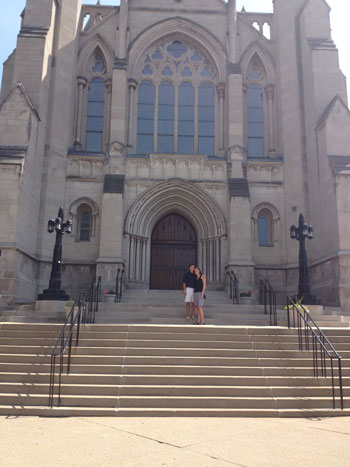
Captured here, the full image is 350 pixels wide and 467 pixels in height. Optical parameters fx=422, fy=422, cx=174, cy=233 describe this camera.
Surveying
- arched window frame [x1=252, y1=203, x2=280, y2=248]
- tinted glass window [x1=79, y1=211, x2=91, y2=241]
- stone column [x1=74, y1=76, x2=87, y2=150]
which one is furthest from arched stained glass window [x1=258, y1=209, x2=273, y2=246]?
stone column [x1=74, y1=76, x2=87, y2=150]

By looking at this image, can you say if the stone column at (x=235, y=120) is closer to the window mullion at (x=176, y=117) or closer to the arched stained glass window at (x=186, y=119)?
the arched stained glass window at (x=186, y=119)

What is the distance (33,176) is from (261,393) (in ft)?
40.4

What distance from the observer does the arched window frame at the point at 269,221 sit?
718 inches

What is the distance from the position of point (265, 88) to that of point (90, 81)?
8.53 metres

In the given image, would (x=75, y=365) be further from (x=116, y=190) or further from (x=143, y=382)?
(x=116, y=190)

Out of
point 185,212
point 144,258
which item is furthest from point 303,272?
point 144,258

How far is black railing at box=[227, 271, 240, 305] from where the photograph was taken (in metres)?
15.8

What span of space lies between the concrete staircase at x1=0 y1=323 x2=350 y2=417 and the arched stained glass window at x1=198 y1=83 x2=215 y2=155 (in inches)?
477

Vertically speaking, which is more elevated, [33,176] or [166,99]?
[166,99]

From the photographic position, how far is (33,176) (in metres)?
16.2

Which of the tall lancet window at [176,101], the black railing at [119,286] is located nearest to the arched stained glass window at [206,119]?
the tall lancet window at [176,101]
